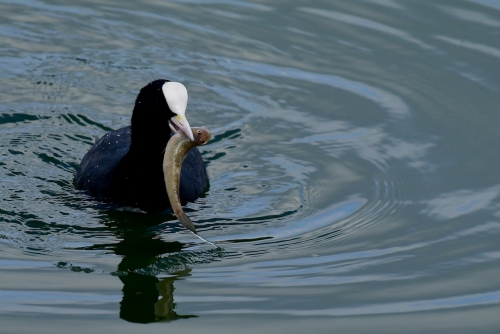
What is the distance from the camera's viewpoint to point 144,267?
5684 millimetres

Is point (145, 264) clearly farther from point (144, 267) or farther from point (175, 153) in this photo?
point (175, 153)

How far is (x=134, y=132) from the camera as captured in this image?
6332mm

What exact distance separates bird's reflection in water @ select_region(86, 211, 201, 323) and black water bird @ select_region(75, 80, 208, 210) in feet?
0.56

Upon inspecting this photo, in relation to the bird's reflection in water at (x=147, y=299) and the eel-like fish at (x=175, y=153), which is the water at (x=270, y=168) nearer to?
the bird's reflection in water at (x=147, y=299)

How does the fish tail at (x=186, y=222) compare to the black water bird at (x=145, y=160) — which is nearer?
the fish tail at (x=186, y=222)

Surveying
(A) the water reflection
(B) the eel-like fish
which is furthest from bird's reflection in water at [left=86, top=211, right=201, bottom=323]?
(B) the eel-like fish

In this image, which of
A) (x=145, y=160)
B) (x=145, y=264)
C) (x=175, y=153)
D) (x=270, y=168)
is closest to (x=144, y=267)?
(x=145, y=264)

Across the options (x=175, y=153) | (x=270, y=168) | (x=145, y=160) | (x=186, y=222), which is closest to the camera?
(x=186, y=222)

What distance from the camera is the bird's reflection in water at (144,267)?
5055 millimetres

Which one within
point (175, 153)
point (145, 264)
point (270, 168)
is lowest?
point (145, 264)

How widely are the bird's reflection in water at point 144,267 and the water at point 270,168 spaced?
0.02 meters

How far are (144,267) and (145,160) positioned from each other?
976 mm

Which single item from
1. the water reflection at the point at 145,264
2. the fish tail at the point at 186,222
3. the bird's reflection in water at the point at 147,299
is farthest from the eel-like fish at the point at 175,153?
the bird's reflection in water at the point at 147,299

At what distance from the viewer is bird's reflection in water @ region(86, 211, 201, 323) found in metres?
5.05
